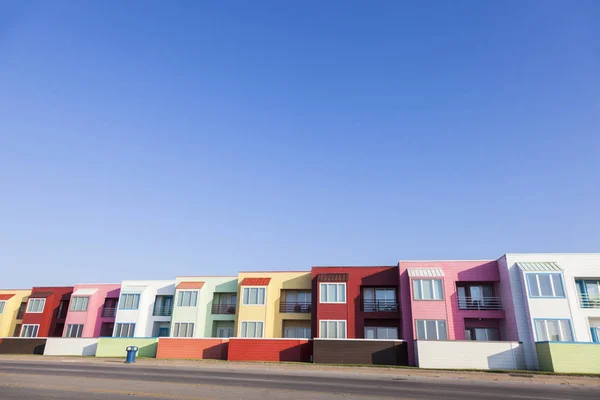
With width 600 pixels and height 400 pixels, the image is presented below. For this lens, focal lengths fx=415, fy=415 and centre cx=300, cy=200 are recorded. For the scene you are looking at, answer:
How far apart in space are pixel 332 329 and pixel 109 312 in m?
30.3

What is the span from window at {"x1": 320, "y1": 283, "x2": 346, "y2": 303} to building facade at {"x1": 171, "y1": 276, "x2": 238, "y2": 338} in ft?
37.6

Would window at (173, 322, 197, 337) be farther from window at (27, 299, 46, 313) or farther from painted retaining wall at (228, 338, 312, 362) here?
window at (27, 299, 46, 313)

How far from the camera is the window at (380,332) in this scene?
41.8 metres

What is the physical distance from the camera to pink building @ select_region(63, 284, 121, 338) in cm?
5256

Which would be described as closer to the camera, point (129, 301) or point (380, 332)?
point (380, 332)

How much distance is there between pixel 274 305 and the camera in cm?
4534

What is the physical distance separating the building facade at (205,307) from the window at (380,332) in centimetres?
1537

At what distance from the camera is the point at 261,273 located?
4725 cm

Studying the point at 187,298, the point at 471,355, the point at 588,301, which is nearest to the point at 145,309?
the point at 187,298

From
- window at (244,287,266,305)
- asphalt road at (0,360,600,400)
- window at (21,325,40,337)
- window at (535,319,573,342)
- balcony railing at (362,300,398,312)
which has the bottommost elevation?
asphalt road at (0,360,600,400)

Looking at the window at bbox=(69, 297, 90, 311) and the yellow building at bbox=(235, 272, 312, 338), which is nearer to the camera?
the yellow building at bbox=(235, 272, 312, 338)

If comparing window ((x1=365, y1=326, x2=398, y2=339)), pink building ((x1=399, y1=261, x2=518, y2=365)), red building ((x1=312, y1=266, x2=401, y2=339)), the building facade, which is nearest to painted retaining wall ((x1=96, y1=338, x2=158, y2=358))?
the building facade

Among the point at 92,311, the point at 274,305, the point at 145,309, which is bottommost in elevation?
the point at 92,311

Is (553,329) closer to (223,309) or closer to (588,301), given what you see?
(588,301)
